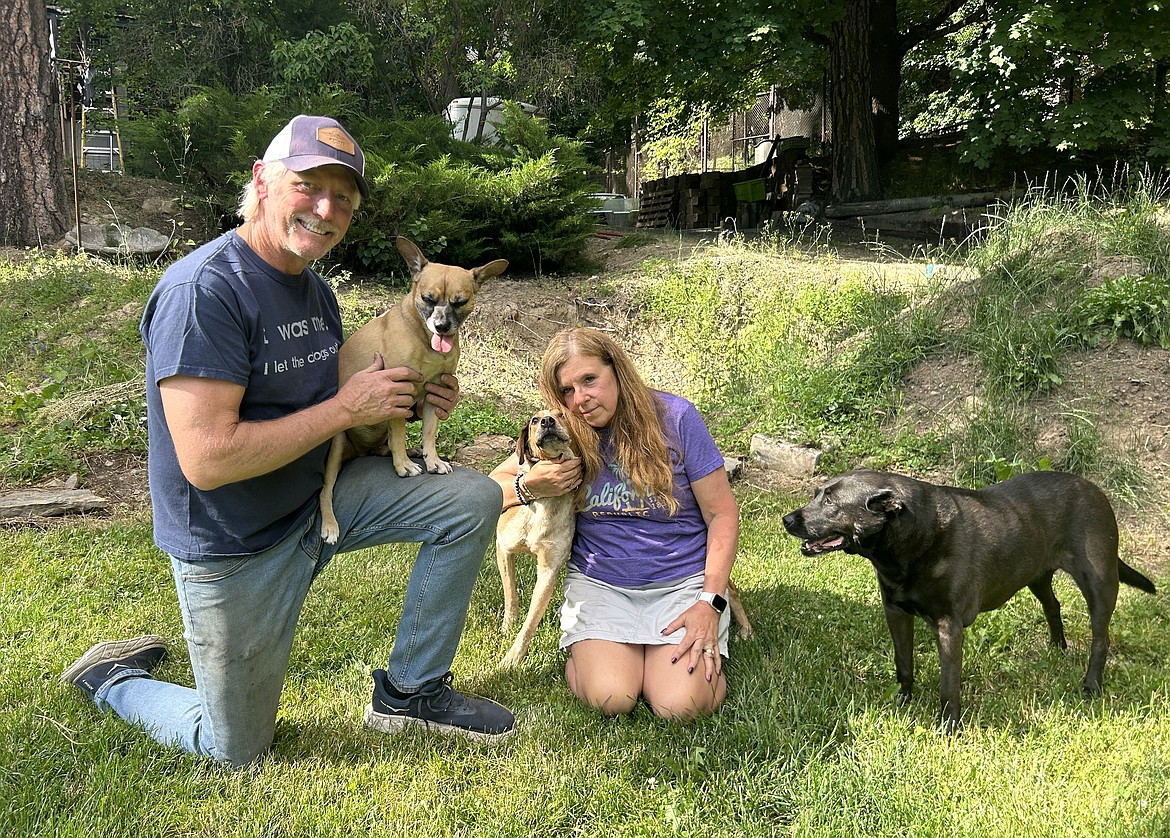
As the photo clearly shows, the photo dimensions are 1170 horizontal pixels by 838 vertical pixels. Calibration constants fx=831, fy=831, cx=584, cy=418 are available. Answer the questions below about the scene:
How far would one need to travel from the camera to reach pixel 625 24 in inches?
460

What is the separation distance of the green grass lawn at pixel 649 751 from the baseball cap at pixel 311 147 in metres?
2.07

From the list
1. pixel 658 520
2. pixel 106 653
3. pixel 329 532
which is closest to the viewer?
pixel 329 532

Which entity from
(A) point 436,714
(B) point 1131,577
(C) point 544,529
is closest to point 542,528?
(C) point 544,529

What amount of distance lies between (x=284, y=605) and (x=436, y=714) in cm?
71

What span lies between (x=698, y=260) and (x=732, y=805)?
7.60 metres

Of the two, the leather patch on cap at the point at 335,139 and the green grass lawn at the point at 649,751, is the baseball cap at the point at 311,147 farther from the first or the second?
the green grass lawn at the point at 649,751

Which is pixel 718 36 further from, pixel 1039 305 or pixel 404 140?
pixel 1039 305

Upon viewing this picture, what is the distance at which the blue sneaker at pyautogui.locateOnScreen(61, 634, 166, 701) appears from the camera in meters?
3.29

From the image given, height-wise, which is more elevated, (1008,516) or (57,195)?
(57,195)

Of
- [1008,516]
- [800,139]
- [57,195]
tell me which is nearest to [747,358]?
[1008,516]

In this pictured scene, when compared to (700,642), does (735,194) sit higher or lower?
higher

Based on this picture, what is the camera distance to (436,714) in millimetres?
3145

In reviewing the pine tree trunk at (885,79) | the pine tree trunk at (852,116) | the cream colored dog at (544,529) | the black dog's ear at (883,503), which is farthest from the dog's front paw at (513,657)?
the pine tree trunk at (885,79)

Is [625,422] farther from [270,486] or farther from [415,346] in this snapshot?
[270,486]
